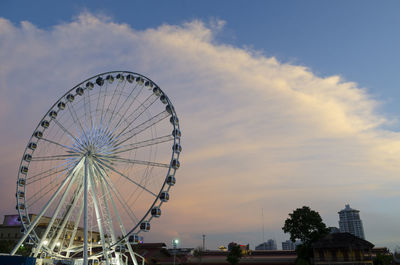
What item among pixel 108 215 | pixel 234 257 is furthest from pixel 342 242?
pixel 108 215

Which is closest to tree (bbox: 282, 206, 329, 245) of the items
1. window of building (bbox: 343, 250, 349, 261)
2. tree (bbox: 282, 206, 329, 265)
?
tree (bbox: 282, 206, 329, 265)

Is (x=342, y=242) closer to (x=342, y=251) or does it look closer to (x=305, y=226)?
(x=342, y=251)

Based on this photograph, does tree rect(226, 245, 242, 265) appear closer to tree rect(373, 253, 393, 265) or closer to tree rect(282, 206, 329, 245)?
tree rect(282, 206, 329, 245)

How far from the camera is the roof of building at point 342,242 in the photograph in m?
53.6

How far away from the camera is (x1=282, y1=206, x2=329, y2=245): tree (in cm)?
6136

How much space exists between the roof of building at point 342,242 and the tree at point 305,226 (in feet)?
12.7

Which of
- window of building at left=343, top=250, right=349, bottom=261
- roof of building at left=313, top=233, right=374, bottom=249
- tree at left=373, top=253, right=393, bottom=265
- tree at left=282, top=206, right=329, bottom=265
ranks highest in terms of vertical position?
tree at left=282, top=206, right=329, bottom=265

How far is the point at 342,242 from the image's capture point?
54.2m

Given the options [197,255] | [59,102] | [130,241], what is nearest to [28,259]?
[130,241]

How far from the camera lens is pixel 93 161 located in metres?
36.1

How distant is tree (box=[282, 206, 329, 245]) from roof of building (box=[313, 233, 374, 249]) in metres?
3.88

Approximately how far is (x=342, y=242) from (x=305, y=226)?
8.73 meters

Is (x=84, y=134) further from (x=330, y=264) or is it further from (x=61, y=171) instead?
(x=330, y=264)

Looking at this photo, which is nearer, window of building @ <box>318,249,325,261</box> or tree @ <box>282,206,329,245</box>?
window of building @ <box>318,249,325,261</box>
